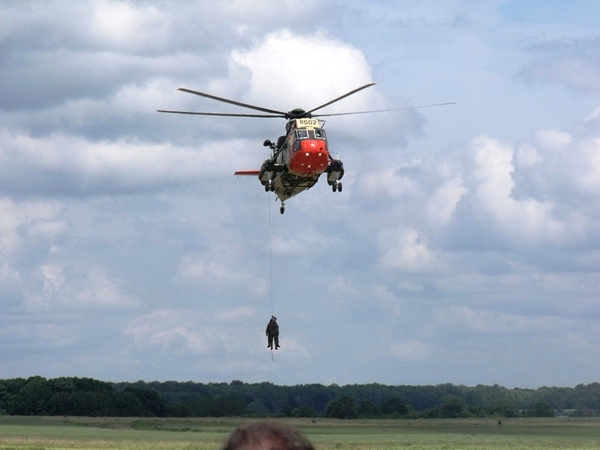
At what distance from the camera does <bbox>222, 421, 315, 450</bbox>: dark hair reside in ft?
8.25

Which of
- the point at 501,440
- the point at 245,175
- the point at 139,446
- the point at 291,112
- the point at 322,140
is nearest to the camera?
the point at 322,140

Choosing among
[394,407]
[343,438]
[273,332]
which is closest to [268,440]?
[273,332]

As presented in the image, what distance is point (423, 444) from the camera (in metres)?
71.3

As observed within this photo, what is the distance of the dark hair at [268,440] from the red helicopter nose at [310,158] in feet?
126

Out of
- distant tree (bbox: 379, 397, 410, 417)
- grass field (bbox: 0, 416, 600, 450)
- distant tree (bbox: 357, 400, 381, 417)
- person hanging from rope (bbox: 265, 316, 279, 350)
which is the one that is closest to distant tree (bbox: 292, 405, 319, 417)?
distant tree (bbox: 357, 400, 381, 417)

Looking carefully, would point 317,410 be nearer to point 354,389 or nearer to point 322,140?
point 354,389

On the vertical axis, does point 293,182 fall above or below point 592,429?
above

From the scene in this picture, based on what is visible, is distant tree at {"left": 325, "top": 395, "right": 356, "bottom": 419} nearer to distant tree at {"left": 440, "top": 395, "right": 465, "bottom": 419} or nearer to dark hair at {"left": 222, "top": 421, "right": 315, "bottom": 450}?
distant tree at {"left": 440, "top": 395, "right": 465, "bottom": 419}

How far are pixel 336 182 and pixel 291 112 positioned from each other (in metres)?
4.35

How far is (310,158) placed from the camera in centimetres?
4084

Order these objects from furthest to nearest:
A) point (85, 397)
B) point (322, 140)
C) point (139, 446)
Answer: point (85, 397)
point (139, 446)
point (322, 140)

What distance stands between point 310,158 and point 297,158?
52 centimetres

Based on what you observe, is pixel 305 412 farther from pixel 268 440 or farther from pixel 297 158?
pixel 268 440

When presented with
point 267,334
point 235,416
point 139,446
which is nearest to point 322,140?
point 267,334
